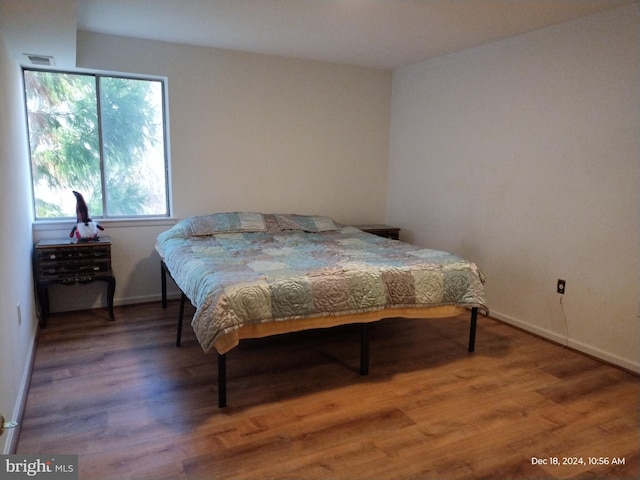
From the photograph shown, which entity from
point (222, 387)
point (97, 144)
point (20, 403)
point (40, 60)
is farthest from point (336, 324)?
point (40, 60)

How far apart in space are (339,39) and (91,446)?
3284mm

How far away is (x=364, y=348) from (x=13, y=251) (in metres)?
2.12

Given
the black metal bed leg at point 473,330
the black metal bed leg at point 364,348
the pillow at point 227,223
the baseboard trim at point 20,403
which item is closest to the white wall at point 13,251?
the baseboard trim at point 20,403

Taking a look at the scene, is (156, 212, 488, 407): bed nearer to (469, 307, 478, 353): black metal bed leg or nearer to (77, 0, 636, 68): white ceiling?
(469, 307, 478, 353): black metal bed leg

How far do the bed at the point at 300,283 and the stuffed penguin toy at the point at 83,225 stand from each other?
20.1 inches

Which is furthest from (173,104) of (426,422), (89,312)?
(426,422)

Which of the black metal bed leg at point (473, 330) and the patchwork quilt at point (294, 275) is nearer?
the patchwork quilt at point (294, 275)

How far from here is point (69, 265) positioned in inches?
133

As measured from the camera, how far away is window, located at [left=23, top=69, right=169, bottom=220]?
357 cm

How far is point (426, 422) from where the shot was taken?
7.15ft

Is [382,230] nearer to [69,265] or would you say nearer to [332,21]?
[332,21]

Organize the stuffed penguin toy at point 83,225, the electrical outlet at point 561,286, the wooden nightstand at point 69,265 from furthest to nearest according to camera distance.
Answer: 1. the stuffed penguin toy at point 83,225
2. the wooden nightstand at point 69,265
3. the electrical outlet at point 561,286

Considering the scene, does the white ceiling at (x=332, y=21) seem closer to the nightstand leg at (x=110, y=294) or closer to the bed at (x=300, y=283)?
the bed at (x=300, y=283)

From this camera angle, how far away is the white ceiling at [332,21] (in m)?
2.78
